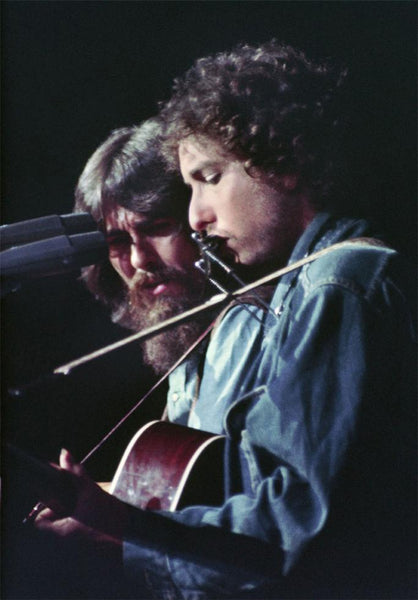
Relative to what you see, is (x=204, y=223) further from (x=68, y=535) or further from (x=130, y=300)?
(x=68, y=535)

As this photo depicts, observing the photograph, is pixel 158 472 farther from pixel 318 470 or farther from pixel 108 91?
pixel 108 91

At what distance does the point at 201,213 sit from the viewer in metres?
1.17

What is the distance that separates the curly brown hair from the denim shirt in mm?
277

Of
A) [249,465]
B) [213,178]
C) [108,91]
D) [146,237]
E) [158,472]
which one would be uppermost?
[108,91]

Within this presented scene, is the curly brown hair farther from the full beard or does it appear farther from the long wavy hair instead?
the full beard

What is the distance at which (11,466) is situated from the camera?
85 centimetres

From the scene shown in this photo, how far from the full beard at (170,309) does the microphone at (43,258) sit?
1.58ft

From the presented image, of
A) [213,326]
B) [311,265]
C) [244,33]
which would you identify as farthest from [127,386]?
[244,33]

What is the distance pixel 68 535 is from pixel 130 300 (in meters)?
0.58

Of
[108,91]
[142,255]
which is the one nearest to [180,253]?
[142,255]

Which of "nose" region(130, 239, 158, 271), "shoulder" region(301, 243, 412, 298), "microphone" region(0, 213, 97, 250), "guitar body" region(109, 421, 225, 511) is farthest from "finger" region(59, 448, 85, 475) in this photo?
"nose" region(130, 239, 158, 271)

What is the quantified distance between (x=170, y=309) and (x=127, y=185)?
283 millimetres

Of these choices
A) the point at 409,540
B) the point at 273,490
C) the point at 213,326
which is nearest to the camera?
the point at 273,490

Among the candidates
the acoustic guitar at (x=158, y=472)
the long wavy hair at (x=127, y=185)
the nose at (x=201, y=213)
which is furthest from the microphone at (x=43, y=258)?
the long wavy hair at (x=127, y=185)
